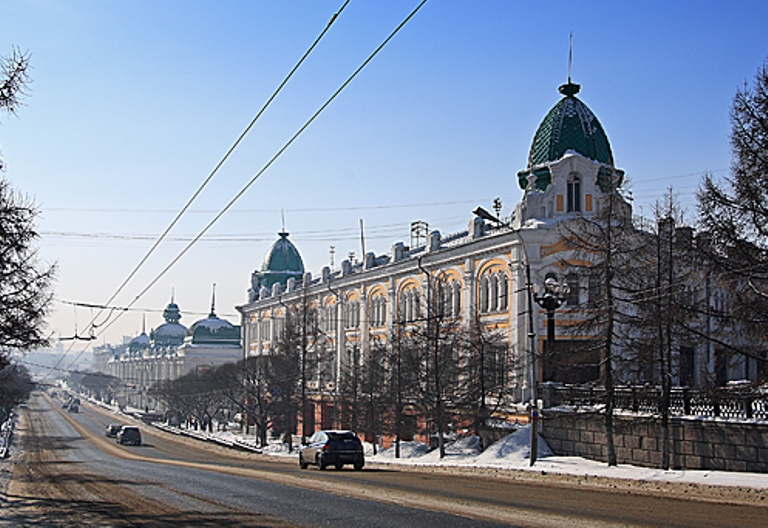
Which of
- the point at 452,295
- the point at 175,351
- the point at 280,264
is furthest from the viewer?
the point at 175,351

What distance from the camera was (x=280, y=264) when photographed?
278 feet

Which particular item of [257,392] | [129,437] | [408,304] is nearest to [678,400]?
[408,304]

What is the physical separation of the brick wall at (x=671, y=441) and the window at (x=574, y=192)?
50.7 ft

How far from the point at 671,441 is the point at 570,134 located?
890 inches

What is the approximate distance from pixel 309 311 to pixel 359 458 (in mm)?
34209

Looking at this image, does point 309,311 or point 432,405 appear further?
point 309,311

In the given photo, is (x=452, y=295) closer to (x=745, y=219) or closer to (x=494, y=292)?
(x=494, y=292)

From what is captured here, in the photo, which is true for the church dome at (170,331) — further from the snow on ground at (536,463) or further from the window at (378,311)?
the snow on ground at (536,463)

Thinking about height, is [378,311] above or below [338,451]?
above

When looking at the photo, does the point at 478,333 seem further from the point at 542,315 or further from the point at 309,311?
the point at 309,311

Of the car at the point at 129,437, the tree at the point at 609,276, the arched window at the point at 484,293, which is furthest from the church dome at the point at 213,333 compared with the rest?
the tree at the point at 609,276

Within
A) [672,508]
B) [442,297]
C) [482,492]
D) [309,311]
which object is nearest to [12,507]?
[482,492]

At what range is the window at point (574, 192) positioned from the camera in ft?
140

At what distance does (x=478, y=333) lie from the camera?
40.5 metres
